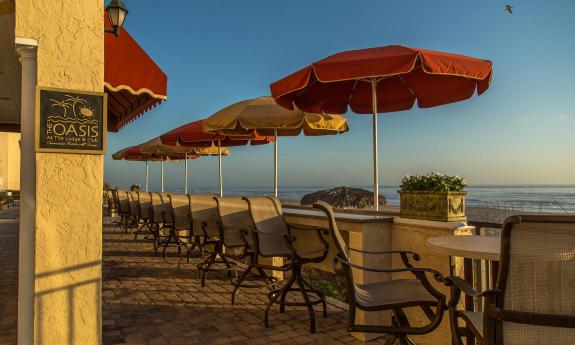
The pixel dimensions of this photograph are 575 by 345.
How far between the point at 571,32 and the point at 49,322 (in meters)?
28.4

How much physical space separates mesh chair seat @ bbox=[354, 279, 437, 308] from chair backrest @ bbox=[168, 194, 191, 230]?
445cm

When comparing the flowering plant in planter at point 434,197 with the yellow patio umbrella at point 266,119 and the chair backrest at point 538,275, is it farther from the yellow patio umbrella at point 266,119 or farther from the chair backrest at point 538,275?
the yellow patio umbrella at point 266,119

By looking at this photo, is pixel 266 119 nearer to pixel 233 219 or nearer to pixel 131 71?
pixel 233 219

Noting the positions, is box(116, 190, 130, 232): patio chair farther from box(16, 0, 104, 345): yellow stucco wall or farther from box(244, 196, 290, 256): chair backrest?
box(16, 0, 104, 345): yellow stucco wall

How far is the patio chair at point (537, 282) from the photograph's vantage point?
58.7 inches

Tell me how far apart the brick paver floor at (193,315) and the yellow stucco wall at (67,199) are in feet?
2.40

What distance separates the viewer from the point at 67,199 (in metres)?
2.68

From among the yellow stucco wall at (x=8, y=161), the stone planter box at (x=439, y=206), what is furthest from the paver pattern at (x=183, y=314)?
the yellow stucco wall at (x=8, y=161)

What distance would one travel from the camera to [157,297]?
15.3ft

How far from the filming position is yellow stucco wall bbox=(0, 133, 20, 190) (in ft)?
90.5

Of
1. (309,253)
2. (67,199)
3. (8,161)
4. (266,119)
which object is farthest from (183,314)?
(8,161)

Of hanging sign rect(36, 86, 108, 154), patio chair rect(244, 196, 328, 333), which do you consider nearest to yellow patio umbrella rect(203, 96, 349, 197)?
patio chair rect(244, 196, 328, 333)

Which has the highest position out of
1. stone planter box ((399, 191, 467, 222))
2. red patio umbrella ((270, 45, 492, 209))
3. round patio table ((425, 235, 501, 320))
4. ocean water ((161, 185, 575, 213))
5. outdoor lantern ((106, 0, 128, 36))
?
outdoor lantern ((106, 0, 128, 36))

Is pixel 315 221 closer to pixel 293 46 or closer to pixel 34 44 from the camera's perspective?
pixel 34 44
